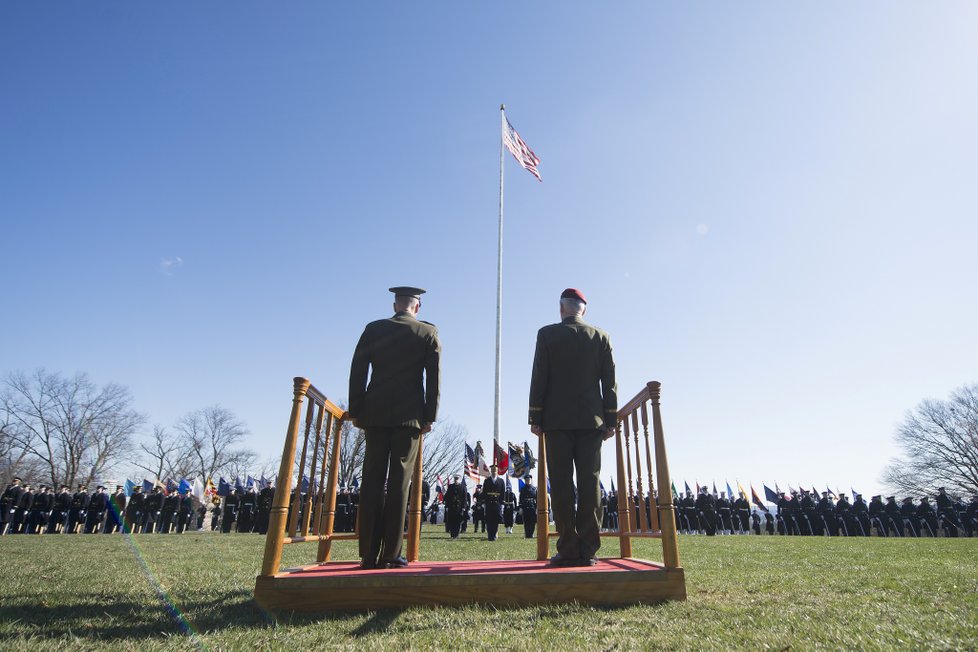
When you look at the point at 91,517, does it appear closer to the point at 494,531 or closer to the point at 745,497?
the point at 494,531

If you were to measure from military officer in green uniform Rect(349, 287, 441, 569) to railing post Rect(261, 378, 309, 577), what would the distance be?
23.6 inches

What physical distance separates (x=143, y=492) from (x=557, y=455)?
24.2 m

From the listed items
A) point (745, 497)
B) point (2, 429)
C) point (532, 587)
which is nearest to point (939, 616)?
point (532, 587)

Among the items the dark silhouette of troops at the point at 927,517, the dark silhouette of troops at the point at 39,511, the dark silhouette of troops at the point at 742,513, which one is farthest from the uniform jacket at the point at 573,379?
the dark silhouette of troops at the point at 927,517

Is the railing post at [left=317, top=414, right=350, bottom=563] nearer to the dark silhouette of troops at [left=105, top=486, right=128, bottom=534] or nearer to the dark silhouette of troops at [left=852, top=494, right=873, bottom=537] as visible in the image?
the dark silhouette of troops at [left=105, top=486, right=128, bottom=534]

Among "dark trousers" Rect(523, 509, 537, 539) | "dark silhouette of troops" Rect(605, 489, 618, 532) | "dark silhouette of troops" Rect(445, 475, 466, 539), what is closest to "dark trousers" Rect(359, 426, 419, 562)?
"dark trousers" Rect(523, 509, 537, 539)

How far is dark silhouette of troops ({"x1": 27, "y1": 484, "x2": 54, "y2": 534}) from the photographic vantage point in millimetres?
19109

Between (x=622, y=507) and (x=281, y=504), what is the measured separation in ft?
9.84

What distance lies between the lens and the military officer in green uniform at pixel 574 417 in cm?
402

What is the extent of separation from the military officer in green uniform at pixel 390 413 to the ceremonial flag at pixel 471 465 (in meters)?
18.5

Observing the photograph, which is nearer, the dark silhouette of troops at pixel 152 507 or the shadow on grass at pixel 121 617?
the shadow on grass at pixel 121 617

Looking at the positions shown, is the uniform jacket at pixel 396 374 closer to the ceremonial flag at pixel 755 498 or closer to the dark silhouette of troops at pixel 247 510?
the dark silhouette of troops at pixel 247 510

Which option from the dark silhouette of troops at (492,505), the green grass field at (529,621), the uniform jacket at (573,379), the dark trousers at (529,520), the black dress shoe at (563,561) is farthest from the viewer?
the dark trousers at (529,520)

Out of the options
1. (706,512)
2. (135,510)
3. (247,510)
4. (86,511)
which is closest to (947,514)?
(706,512)
